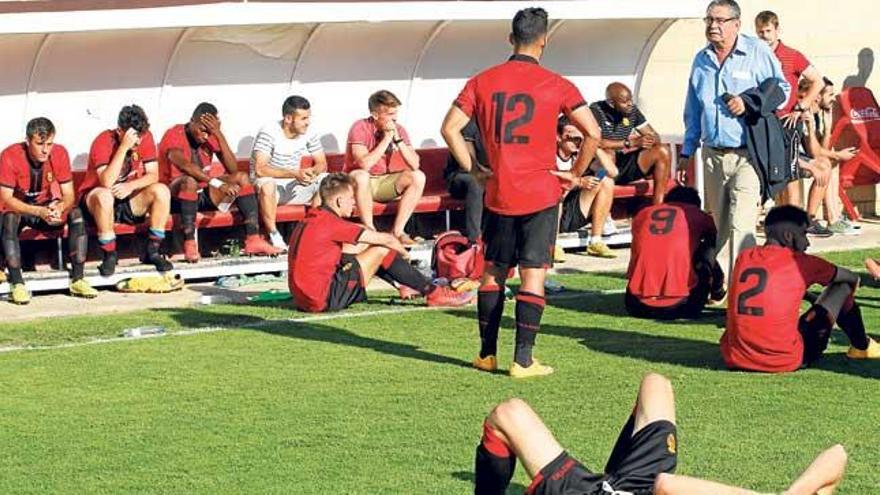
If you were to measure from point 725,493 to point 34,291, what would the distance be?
924cm

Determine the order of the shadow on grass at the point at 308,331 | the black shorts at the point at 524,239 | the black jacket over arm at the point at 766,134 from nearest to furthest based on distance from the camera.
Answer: the black shorts at the point at 524,239 → the shadow on grass at the point at 308,331 → the black jacket over arm at the point at 766,134

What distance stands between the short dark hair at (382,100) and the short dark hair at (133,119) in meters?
1.93

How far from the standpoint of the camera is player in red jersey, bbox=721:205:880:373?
10148mm

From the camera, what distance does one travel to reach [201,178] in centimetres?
1513

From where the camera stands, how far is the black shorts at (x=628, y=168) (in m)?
16.6

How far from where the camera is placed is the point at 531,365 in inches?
416

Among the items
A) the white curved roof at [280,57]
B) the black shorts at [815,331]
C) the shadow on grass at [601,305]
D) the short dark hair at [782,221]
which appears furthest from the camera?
the white curved roof at [280,57]

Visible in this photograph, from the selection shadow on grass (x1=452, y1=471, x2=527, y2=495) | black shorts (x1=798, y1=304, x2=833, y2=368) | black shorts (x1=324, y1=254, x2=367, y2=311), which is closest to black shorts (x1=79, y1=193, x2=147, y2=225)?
black shorts (x1=324, y1=254, x2=367, y2=311)

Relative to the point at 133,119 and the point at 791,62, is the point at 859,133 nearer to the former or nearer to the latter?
the point at 791,62

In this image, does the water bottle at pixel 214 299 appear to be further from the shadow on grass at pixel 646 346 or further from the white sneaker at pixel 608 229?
the white sneaker at pixel 608 229

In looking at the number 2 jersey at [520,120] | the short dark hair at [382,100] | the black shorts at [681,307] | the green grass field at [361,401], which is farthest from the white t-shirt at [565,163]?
the number 2 jersey at [520,120]

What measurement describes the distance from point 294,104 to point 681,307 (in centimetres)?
432

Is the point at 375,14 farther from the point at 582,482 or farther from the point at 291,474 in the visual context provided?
the point at 582,482

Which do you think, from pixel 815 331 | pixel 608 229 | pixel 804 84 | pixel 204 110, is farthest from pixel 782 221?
pixel 204 110
